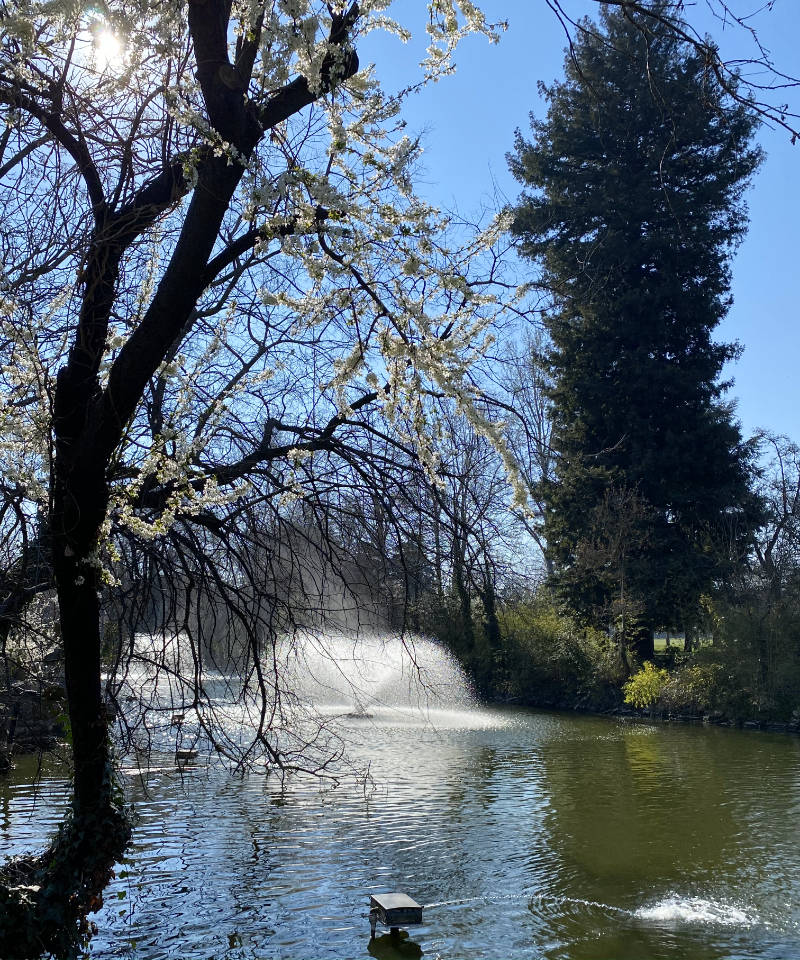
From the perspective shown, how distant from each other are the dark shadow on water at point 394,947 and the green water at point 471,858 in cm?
2

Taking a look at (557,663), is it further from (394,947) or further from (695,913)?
(394,947)

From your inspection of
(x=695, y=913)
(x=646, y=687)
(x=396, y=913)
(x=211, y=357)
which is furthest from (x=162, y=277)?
(x=646, y=687)

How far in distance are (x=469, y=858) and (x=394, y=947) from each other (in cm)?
250

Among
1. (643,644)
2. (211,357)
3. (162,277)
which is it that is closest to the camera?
(162,277)

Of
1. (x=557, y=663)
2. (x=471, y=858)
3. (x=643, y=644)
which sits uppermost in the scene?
(x=643, y=644)

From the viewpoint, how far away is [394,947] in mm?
6641

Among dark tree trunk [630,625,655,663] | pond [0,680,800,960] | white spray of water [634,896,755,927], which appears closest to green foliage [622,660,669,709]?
dark tree trunk [630,625,655,663]

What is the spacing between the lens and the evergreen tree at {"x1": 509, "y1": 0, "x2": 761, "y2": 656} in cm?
2352

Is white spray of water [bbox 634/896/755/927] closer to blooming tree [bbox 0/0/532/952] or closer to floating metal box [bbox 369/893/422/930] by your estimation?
floating metal box [bbox 369/893/422/930]

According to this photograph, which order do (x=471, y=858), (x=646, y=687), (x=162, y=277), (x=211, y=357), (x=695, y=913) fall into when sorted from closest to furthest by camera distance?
(x=162, y=277)
(x=211, y=357)
(x=695, y=913)
(x=471, y=858)
(x=646, y=687)

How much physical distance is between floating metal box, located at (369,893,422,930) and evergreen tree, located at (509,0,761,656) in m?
17.3

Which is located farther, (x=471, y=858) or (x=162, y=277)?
(x=471, y=858)

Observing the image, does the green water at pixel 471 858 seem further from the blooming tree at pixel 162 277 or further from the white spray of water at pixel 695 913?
the blooming tree at pixel 162 277

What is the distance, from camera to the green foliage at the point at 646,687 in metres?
21.6
